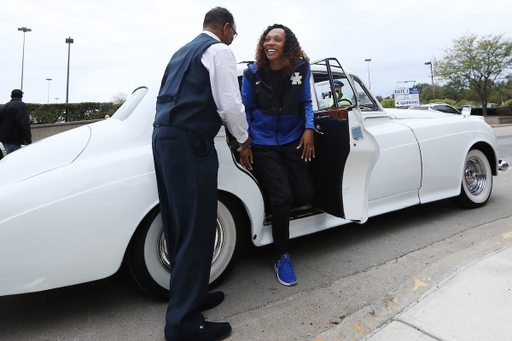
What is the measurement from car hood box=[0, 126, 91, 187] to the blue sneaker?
63.1 inches

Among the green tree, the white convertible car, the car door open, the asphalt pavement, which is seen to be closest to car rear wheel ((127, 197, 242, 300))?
the white convertible car

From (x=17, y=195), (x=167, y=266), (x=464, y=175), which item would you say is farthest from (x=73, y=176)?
(x=464, y=175)

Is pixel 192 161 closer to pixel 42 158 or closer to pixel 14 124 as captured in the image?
pixel 42 158

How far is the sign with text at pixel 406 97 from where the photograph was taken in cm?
2255

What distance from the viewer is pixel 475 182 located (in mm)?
4410

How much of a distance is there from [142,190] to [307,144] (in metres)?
1.24

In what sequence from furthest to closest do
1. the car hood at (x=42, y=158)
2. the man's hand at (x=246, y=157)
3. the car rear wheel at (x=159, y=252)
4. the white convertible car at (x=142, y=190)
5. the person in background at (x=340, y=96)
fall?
the person in background at (x=340, y=96), the man's hand at (x=246, y=157), the car rear wheel at (x=159, y=252), the car hood at (x=42, y=158), the white convertible car at (x=142, y=190)

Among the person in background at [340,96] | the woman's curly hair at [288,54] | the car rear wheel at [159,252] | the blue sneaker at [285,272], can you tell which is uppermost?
the woman's curly hair at [288,54]

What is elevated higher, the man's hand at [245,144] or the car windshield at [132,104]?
the car windshield at [132,104]

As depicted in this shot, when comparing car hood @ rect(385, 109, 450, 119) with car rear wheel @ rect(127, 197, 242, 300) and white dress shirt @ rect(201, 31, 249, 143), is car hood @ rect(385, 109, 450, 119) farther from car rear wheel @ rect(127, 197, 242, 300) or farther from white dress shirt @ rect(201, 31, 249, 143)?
white dress shirt @ rect(201, 31, 249, 143)

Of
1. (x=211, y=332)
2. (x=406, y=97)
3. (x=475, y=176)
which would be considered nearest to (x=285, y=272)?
(x=211, y=332)

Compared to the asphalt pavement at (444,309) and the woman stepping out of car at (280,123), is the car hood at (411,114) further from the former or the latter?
the asphalt pavement at (444,309)

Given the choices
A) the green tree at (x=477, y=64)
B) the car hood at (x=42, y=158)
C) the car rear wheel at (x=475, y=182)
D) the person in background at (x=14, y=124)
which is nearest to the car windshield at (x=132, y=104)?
the car hood at (x=42, y=158)

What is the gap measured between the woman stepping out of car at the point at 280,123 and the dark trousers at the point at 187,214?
690mm
